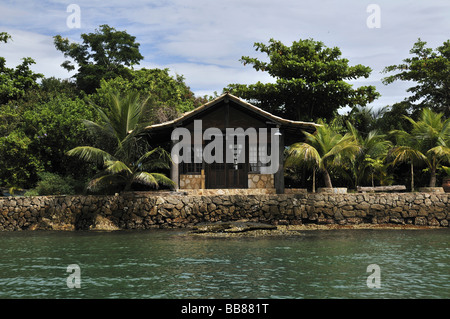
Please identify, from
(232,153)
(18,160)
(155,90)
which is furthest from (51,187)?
(155,90)

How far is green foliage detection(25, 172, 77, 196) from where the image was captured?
78.3 feet

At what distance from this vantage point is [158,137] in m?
25.2

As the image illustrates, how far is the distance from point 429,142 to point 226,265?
14.4m

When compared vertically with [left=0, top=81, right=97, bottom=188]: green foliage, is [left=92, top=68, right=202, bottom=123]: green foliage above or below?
above

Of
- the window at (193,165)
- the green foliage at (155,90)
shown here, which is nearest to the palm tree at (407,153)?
the window at (193,165)

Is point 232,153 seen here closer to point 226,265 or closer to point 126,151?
point 126,151

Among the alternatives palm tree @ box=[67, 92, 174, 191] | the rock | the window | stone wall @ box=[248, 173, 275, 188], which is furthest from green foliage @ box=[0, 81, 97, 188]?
the rock

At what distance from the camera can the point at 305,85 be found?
29.7 meters

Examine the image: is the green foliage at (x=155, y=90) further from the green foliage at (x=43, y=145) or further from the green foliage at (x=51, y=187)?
the green foliage at (x=51, y=187)

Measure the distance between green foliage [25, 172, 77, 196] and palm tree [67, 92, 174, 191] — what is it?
2.30m

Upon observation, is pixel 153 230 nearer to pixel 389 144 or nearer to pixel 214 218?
pixel 214 218

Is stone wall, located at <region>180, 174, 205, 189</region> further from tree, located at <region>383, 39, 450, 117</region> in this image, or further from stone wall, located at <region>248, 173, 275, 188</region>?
tree, located at <region>383, 39, 450, 117</region>

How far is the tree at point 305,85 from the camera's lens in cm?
2944

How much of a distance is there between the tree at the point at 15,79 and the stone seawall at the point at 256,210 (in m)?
13.8
